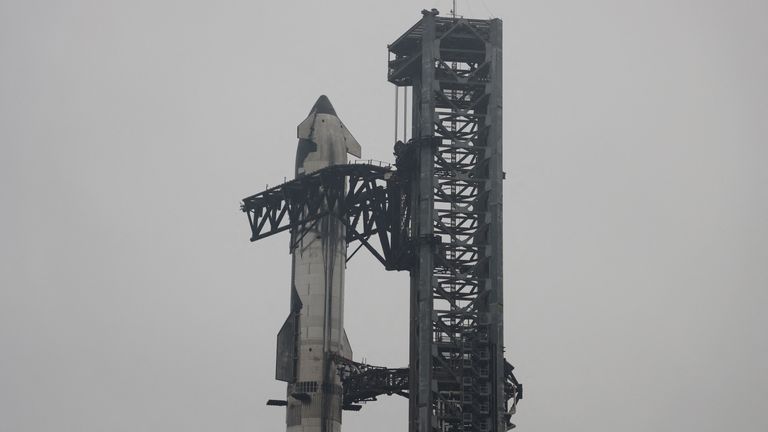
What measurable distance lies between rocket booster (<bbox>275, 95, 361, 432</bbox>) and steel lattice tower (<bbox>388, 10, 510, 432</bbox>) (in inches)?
440

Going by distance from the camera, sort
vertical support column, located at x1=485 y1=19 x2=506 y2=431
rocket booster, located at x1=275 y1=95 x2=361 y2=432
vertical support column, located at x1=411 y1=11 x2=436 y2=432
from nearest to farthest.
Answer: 1. vertical support column, located at x1=411 y1=11 x2=436 y2=432
2. vertical support column, located at x1=485 y1=19 x2=506 y2=431
3. rocket booster, located at x1=275 y1=95 x2=361 y2=432

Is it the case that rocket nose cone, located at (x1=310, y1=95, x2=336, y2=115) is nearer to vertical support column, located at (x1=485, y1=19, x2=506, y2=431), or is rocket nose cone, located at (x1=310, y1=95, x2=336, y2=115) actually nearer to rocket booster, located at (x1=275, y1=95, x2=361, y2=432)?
rocket booster, located at (x1=275, y1=95, x2=361, y2=432)

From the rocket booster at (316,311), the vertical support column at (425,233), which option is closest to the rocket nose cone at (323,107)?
the rocket booster at (316,311)

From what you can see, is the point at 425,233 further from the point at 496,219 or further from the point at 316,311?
the point at 316,311

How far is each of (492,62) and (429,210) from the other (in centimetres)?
1014

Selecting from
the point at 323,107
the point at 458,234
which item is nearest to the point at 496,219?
the point at 458,234

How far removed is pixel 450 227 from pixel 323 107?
857 inches

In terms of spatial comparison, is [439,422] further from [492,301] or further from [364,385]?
[364,385]

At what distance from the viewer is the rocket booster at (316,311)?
9612 centimetres

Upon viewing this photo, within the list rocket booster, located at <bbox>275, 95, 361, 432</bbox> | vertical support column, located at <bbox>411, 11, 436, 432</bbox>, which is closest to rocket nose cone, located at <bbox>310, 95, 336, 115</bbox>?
rocket booster, located at <bbox>275, 95, 361, 432</bbox>

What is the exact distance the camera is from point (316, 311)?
3868 inches

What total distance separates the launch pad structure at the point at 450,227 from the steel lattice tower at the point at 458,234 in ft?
0.20

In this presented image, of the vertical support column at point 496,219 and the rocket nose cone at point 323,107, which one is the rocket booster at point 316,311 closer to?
the rocket nose cone at point 323,107

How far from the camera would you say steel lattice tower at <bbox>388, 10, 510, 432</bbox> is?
82750 millimetres
